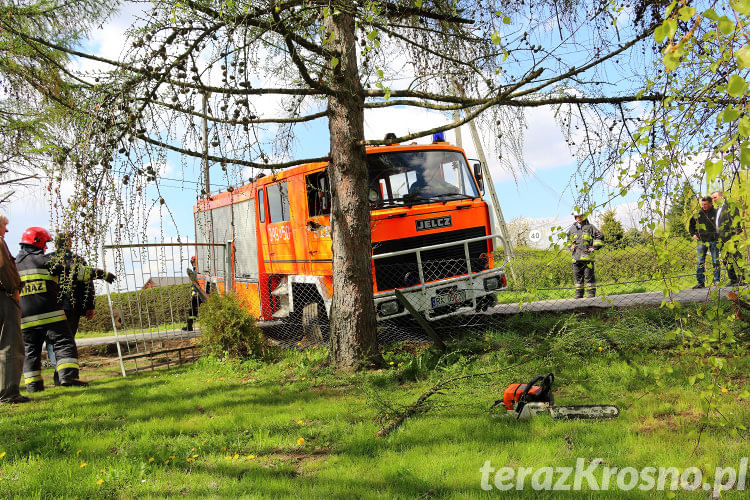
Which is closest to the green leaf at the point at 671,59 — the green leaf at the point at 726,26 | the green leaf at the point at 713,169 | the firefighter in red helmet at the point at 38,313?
the green leaf at the point at 726,26

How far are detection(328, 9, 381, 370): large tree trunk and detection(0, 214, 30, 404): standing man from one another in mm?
3868

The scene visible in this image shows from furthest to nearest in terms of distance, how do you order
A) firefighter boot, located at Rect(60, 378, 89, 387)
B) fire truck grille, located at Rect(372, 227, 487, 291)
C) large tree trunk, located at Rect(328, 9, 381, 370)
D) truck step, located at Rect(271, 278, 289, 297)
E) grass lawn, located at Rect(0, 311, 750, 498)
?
truck step, located at Rect(271, 278, 289, 297) < firefighter boot, located at Rect(60, 378, 89, 387) < fire truck grille, located at Rect(372, 227, 487, 291) < large tree trunk, located at Rect(328, 9, 381, 370) < grass lawn, located at Rect(0, 311, 750, 498)

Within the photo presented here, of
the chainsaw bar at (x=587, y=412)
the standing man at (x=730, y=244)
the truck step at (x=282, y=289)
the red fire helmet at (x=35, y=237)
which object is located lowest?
the chainsaw bar at (x=587, y=412)

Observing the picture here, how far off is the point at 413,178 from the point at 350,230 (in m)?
1.49

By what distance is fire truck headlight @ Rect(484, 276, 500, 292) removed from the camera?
7141 millimetres

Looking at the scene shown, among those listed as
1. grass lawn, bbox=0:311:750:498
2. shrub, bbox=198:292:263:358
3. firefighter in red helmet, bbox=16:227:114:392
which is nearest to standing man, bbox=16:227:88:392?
firefighter in red helmet, bbox=16:227:114:392

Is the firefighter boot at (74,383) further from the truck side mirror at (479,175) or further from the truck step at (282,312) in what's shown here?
the truck side mirror at (479,175)

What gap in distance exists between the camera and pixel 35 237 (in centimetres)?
672

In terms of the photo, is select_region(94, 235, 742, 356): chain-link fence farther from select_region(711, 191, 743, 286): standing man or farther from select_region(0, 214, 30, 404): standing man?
select_region(711, 191, 743, 286): standing man

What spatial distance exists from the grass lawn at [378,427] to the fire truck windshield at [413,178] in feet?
6.83

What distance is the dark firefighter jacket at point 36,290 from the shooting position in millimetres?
6590

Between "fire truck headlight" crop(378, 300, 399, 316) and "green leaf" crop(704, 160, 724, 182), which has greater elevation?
"green leaf" crop(704, 160, 724, 182)

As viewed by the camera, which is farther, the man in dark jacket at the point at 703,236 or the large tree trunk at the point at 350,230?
the large tree trunk at the point at 350,230

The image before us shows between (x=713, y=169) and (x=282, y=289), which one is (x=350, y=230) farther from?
(x=713, y=169)
